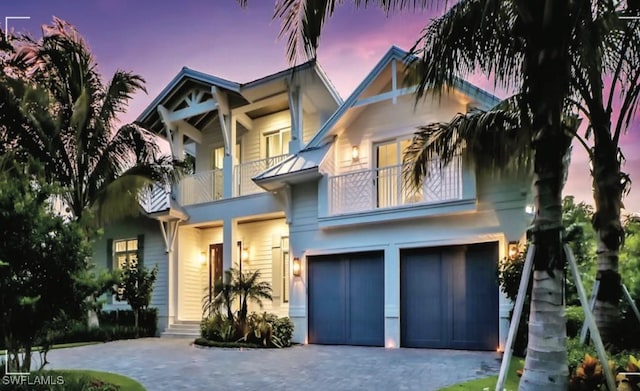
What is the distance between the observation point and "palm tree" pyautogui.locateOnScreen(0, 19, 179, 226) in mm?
12734

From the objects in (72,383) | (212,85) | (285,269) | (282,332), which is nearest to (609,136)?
(72,383)

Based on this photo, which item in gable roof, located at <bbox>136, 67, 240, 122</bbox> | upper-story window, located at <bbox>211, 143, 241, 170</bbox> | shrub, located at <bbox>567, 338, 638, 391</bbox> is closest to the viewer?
shrub, located at <bbox>567, 338, 638, 391</bbox>

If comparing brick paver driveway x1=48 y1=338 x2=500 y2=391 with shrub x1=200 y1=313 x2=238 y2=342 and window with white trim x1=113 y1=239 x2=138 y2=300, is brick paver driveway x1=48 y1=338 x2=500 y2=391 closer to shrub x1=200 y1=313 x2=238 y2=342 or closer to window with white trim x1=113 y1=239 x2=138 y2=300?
shrub x1=200 y1=313 x2=238 y2=342

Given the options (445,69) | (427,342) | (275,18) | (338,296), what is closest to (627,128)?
(445,69)

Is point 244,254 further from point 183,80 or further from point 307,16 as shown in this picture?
point 307,16

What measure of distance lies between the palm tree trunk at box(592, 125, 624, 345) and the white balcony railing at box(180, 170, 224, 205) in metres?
11.6

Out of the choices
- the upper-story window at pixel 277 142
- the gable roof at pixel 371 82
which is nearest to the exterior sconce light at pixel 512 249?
the gable roof at pixel 371 82

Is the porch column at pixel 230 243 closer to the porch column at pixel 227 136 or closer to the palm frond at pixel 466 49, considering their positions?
the porch column at pixel 227 136

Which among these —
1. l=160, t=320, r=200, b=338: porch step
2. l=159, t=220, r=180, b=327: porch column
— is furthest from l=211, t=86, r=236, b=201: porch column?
l=160, t=320, r=200, b=338: porch step

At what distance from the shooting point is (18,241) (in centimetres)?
625

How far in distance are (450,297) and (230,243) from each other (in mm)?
6701

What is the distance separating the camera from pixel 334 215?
12.7 metres

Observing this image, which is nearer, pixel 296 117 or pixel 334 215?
pixel 334 215

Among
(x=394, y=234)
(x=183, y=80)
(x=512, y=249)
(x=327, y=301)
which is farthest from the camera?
(x=183, y=80)
